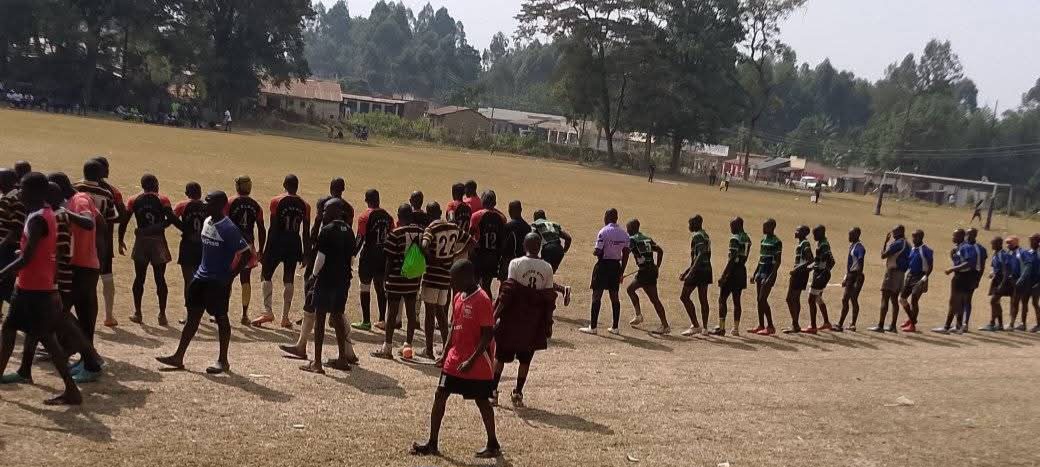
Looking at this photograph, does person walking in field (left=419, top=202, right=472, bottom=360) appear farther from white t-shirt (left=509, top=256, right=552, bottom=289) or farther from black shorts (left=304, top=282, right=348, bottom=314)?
white t-shirt (left=509, top=256, right=552, bottom=289)

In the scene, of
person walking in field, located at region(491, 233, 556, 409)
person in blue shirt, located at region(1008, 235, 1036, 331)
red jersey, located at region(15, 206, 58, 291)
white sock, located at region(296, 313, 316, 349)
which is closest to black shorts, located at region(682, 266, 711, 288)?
person walking in field, located at region(491, 233, 556, 409)

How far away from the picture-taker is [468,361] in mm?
6773

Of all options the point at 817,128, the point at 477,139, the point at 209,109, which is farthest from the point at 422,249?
the point at 817,128

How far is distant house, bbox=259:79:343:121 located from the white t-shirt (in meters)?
73.0

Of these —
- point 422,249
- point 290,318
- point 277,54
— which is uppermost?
point 277,54

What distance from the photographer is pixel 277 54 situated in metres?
73.1

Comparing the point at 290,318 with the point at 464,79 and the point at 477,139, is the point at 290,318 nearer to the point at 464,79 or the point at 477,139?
the point at 477,139

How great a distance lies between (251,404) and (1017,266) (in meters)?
14.7

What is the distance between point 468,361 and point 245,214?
5.16 m

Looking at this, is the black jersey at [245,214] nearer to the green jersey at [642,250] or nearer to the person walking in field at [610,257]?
the person walking in field at [610,257]

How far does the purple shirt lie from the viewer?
12828 mm

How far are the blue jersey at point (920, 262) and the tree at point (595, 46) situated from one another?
6013 centimetres

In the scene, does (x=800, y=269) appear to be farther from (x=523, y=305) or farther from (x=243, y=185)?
(x=243, y=185)

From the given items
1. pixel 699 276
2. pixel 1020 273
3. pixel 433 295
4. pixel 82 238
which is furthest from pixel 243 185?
pixel 1020 273
